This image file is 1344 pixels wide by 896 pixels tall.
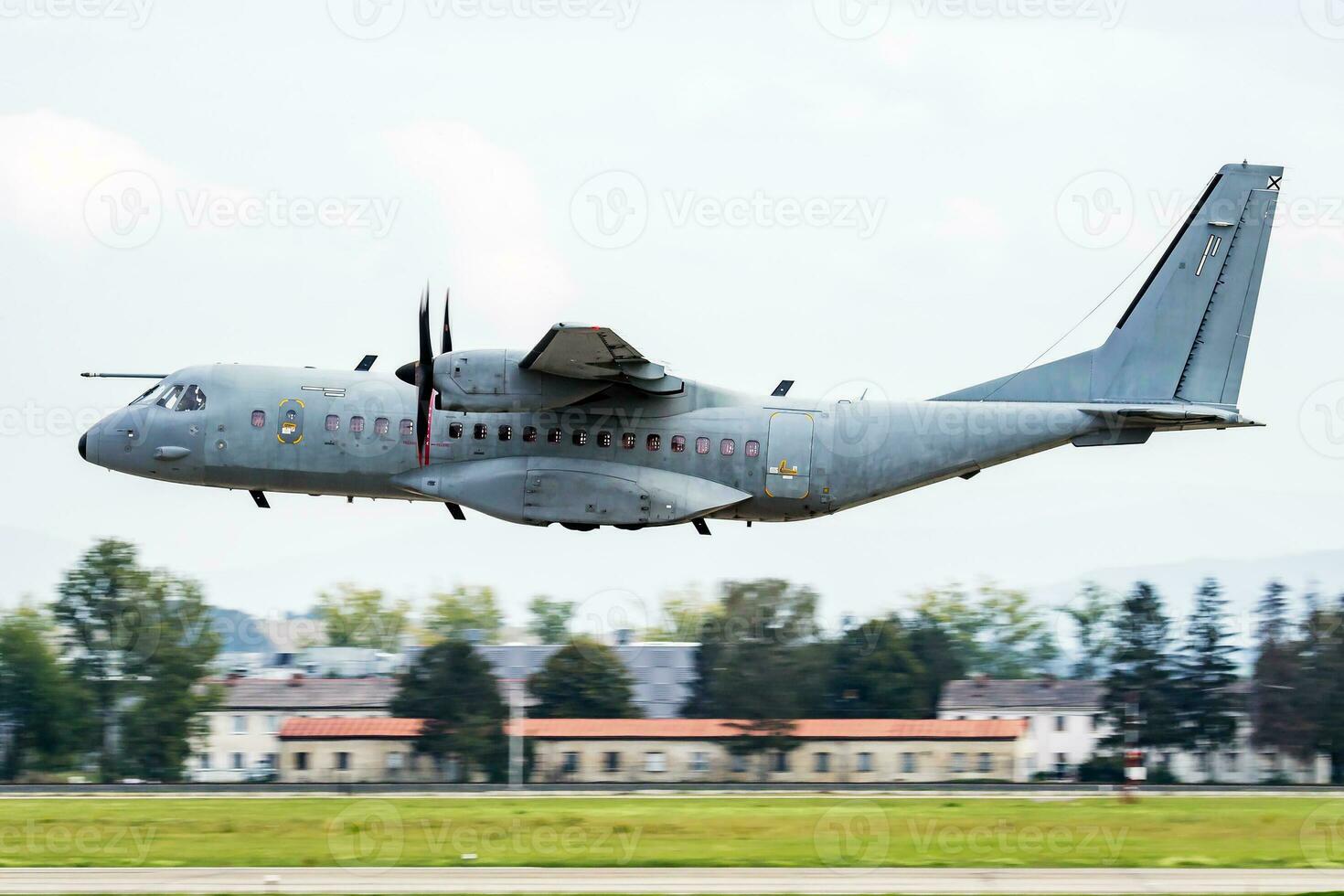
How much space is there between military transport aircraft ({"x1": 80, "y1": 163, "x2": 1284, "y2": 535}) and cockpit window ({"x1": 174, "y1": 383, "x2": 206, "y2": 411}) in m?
0.05

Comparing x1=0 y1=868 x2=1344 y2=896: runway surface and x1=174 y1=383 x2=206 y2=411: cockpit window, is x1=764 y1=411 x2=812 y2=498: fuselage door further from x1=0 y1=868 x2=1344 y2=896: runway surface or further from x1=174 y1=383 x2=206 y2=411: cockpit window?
x1=174 y1=383 x2=206 y2=411: cockpit window

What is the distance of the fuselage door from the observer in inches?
1127

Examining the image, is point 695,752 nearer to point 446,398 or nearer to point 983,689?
point 983,689

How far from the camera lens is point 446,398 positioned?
27.1 meters

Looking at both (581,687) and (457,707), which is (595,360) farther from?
(581,687)

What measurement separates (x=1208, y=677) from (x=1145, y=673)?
205cm

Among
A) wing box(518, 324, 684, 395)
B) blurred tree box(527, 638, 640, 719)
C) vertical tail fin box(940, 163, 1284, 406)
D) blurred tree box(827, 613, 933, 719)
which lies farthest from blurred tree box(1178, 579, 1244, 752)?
wing box(518, 324, 684, 395)

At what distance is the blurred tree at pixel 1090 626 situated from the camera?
5909cm

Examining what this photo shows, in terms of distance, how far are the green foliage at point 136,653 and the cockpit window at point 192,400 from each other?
73.6 ft

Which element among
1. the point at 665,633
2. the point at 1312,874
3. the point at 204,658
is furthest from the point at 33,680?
the point at 1312,874

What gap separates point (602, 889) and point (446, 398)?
9053mm

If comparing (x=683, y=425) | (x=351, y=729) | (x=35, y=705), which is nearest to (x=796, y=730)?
(x=351, y=729)

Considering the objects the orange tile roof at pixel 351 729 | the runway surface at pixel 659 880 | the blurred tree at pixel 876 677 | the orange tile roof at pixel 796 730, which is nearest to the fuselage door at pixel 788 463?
the runway surface at pixel 659 880

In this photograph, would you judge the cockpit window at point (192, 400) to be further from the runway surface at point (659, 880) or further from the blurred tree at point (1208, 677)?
Answer: the blurred tree at point (1208, 677)
